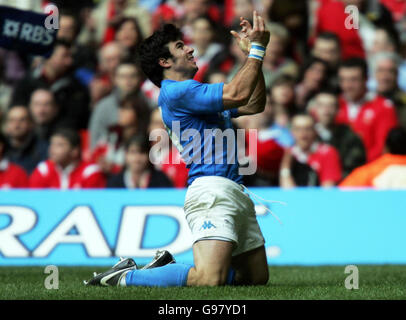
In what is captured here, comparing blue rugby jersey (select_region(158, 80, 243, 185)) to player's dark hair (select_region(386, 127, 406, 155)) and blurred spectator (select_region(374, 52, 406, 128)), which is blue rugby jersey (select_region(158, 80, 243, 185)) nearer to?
player's dark hair (select_region(386, 127, 406, 155))

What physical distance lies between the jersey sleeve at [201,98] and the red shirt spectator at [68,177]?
14.5 ft

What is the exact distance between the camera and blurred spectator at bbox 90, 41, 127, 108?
12922mm

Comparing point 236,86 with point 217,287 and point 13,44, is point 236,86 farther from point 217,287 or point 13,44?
point 13,44

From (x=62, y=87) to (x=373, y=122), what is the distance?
4377 millimetres

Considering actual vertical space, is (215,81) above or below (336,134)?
above

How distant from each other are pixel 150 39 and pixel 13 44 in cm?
196

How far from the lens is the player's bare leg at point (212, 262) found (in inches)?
259

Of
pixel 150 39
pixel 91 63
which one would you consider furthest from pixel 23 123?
pixel 150 39

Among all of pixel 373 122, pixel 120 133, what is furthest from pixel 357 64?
pixel 120 133

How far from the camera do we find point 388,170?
10180mm

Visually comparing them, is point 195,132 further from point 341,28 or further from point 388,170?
point 341,28

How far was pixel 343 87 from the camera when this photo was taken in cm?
1183

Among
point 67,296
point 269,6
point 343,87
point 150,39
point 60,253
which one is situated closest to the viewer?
point 67,296

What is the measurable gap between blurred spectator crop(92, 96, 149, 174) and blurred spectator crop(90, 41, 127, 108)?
0.67 metres
